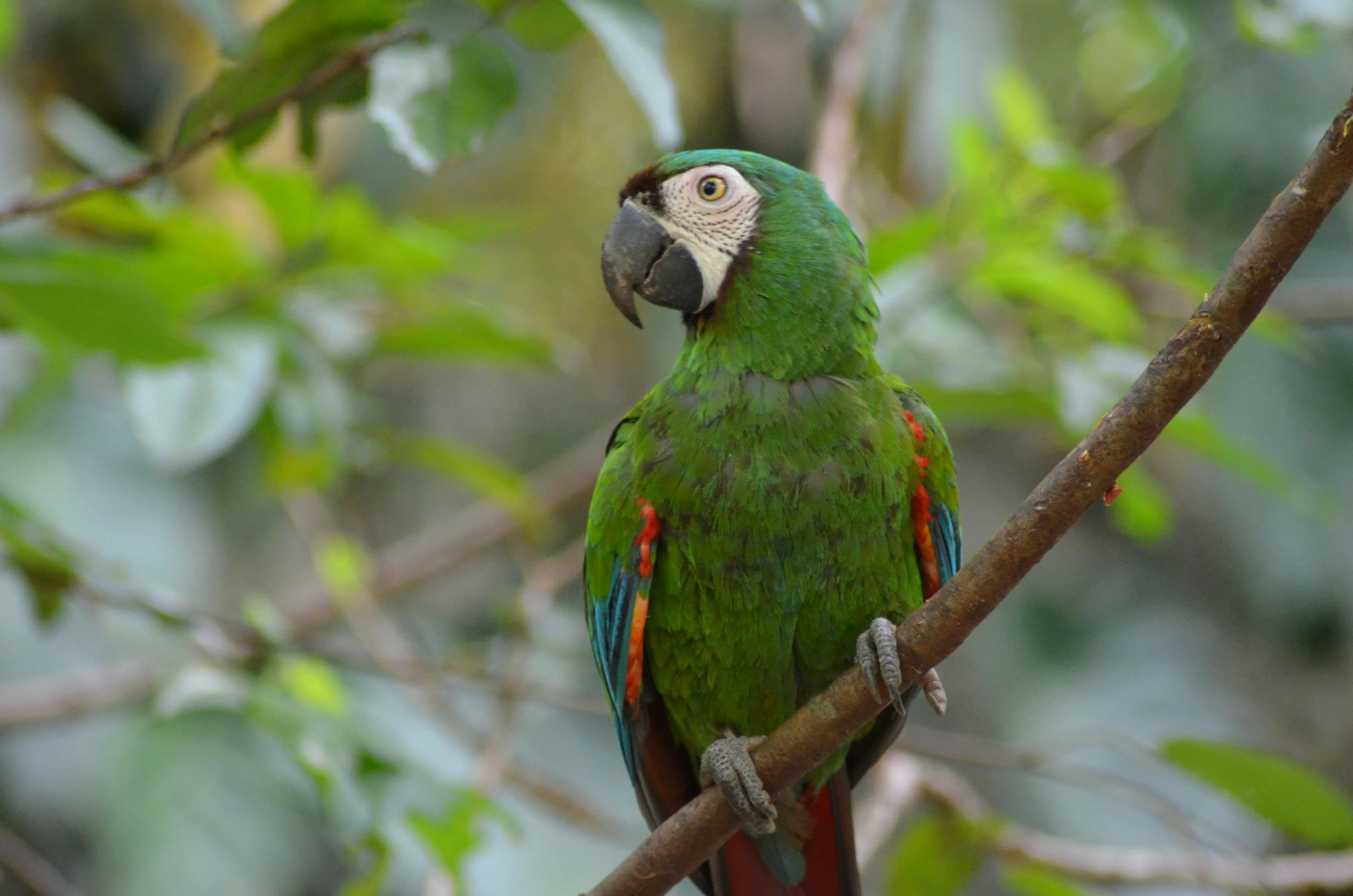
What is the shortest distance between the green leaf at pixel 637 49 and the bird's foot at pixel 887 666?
0.57m

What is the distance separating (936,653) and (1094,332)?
1502 millimetres

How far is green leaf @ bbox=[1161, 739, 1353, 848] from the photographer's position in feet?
5.46

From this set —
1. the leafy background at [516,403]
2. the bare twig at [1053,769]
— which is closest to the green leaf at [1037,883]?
the leafy background at [516,403]

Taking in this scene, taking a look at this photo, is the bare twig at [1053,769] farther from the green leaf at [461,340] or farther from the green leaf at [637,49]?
the green leaf at [637,49]

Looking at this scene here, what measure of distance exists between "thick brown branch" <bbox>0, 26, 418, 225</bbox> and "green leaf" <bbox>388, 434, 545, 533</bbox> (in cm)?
104

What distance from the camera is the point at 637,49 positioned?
122 cm

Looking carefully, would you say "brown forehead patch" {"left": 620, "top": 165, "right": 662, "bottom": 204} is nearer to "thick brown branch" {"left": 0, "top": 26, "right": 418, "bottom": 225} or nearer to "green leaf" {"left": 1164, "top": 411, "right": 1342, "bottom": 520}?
"thick brown branch" {"left": 0, "top": 26, "right": 418, "bottom": 225}

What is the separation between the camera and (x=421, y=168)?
1172 millimetres

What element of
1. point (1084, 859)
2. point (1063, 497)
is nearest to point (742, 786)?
point (1063, 497)

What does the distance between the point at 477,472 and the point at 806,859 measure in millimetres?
1020

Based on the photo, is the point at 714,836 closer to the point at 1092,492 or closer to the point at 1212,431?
the point at 1092,492

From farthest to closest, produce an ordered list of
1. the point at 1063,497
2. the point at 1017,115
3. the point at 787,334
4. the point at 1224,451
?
the point at 1017,115 → the point at 1224,451 → the point at 787,334 → the point at 1063,497

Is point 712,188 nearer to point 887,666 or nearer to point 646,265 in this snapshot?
point 646,265

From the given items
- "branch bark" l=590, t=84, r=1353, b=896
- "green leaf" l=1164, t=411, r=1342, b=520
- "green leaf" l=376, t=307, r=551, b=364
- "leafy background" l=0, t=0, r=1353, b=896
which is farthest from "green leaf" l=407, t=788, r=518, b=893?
"green leaf" l=1164, t=411, r=1342, b=520
